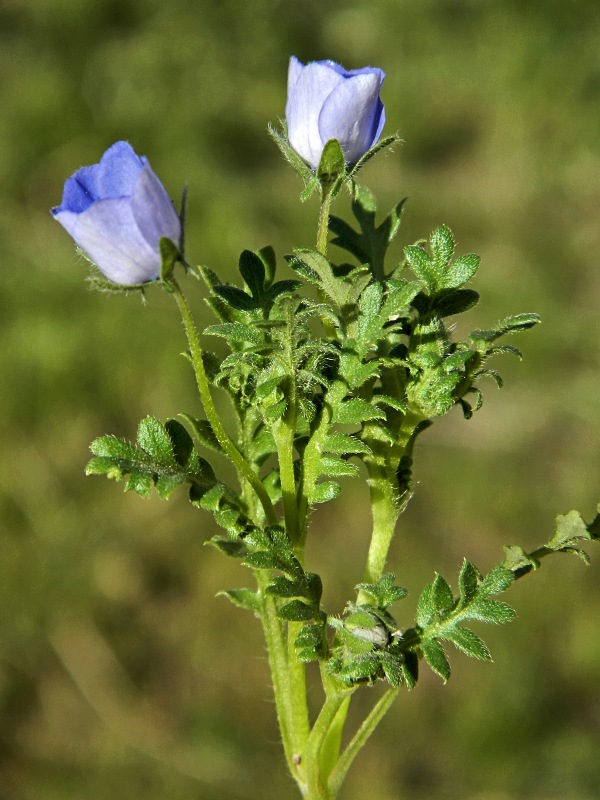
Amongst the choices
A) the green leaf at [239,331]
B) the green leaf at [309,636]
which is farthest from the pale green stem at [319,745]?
the green leaf at [239,331]

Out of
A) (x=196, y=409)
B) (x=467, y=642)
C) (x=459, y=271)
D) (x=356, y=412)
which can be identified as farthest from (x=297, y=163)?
(x=196, y=409)

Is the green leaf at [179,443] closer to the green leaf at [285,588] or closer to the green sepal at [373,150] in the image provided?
the green leaf at [285,588]

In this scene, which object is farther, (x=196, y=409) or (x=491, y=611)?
(x=196, y=409)

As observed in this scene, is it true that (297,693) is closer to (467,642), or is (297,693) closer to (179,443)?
(467,642)

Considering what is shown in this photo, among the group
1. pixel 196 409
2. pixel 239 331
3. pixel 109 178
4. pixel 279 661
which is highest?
pixel 109 178

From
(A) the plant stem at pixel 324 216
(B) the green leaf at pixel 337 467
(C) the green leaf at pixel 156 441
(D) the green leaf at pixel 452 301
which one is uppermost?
(A) the plant stem at pixel 324 216

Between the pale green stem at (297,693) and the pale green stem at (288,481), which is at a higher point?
the pale green stem at (288,481)
